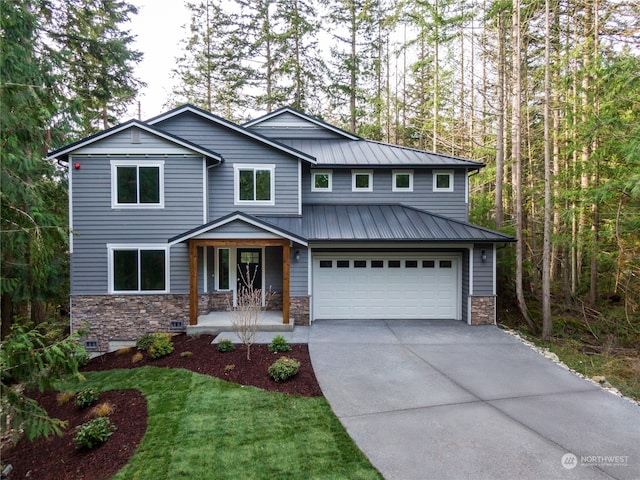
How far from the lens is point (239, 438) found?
4312 mm

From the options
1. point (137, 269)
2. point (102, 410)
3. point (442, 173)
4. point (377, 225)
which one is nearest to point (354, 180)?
point (377, 225)

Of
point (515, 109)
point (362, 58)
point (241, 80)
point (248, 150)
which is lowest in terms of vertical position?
point (248, 150)

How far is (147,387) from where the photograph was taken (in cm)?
612

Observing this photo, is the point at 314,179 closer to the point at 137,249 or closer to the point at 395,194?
the point at 395,194

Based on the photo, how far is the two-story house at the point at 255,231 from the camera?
359 inches

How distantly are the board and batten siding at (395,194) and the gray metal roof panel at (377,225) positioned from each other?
0.97 ft

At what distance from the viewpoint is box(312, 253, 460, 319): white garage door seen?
33.2 feet

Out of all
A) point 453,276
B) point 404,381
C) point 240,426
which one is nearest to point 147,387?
point 240,426

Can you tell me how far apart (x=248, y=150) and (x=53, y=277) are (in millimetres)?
7639

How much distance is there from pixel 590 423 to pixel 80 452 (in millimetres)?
7236

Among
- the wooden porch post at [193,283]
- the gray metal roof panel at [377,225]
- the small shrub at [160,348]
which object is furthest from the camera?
the gray metal roof panel at [377,225]

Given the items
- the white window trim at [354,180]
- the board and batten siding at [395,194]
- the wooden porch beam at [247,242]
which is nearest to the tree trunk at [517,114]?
the board and batten siding at [395,194]

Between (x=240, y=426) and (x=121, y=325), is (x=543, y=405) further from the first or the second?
(x=121, y=325)

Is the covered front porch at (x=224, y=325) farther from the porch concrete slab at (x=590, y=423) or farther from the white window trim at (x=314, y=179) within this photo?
the porch concrete slab at (x=590, y=423)
